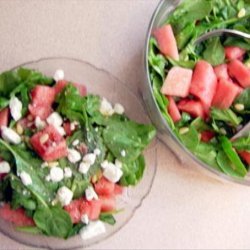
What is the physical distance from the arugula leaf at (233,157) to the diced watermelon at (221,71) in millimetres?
139

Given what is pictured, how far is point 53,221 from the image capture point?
1.00 metres

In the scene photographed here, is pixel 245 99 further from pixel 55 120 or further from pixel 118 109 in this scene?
pixel 55 120

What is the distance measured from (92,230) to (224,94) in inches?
15.5

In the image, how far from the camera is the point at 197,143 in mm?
1117

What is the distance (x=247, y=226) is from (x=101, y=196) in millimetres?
341

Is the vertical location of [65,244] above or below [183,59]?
below

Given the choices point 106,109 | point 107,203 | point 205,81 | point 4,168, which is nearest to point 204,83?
point 205,81

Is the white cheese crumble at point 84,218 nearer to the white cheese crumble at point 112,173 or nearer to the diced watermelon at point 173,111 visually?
the white cheese crumble at point 112,173

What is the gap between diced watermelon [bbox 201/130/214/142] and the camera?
1.17 metres

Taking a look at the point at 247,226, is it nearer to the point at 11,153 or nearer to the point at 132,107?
the point at 132,107

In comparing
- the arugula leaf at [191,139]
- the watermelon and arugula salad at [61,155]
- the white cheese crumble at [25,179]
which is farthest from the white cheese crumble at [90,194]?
the arugula leaf at [191,139]

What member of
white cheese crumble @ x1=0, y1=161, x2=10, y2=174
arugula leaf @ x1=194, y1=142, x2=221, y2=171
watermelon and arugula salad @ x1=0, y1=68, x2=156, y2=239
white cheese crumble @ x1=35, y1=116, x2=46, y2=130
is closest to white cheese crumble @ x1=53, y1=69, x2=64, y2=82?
watermelon and arugula salad @ x1=0, y1=68, x2=156, y2=239

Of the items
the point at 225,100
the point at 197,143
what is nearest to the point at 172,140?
the point at 197,143

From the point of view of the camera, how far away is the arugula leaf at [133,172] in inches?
42.6
